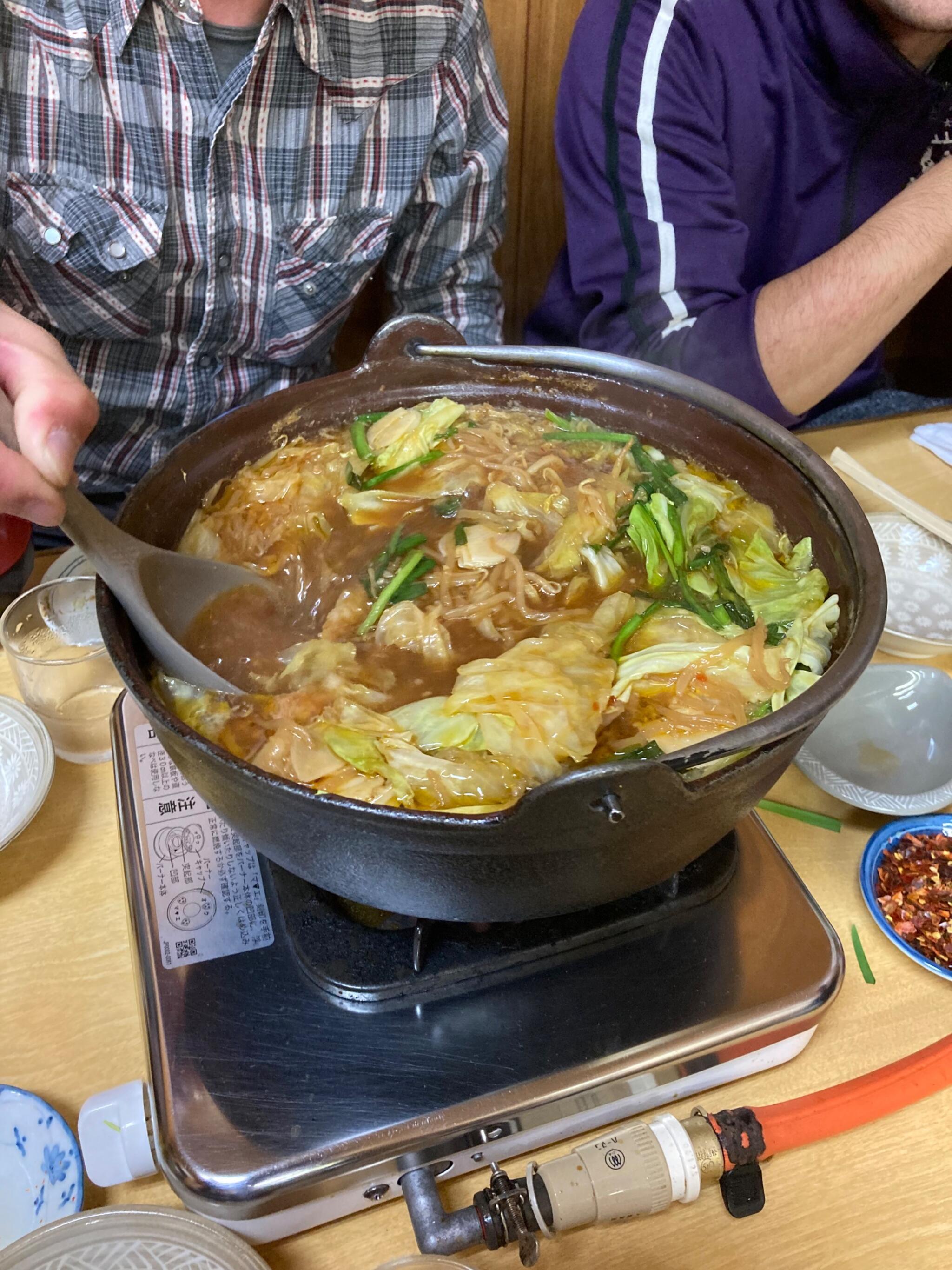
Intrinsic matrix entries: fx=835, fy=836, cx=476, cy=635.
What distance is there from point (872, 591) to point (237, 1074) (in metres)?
1.04

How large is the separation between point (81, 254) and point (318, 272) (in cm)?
62

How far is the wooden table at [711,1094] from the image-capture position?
1.09m

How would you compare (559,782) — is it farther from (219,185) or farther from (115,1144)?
(219,185)

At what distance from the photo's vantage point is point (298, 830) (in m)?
0.90

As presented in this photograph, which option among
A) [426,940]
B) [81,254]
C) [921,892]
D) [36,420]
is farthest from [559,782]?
[81,254]

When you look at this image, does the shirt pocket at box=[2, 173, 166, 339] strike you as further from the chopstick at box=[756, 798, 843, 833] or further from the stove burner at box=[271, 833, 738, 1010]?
the chopstick at box=[756, 798, 843, 833]

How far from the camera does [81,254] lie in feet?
7.05

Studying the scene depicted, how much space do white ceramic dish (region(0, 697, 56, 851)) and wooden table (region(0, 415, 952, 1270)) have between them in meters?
0.06

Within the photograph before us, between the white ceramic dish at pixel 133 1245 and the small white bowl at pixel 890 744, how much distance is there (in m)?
1.17

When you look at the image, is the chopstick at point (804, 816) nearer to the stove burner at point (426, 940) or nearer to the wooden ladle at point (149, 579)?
the stove burner at point (426, 940)

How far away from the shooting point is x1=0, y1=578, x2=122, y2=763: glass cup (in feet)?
5.20

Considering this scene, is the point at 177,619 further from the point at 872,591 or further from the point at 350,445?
the point at 872,591

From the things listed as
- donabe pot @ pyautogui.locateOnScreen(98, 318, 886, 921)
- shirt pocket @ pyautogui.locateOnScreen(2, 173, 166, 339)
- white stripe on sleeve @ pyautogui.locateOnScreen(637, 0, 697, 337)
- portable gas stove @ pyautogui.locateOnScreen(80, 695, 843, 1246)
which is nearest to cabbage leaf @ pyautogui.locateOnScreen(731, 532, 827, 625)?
donabe pot @ pyautogui.locateOnScreen(98, 318, 886, 921)

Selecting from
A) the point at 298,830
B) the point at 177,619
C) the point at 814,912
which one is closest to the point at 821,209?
the point at 814,912
